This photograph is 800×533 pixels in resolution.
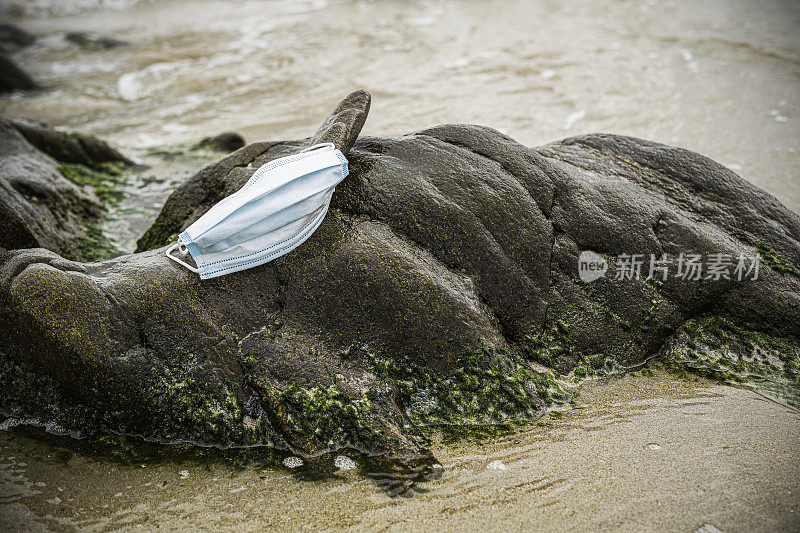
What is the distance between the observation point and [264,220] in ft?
14.2

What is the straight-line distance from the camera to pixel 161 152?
9625mm

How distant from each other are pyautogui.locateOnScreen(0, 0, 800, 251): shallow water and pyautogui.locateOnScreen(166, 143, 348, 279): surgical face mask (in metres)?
2.90

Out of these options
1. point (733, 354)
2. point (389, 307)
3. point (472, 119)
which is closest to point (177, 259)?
point (389, 307)

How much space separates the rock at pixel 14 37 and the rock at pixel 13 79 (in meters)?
4.32

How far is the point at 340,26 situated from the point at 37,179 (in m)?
11.8

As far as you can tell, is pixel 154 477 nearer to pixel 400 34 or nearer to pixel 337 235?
pixel 337 235

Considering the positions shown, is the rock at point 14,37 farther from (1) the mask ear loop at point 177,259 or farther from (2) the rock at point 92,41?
(1) the mask ear loop at point 177,259

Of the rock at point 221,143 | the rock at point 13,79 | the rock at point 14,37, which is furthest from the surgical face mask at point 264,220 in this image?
the rock at point 14,37

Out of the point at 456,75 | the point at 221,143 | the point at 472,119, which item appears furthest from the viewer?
the point at 456,75

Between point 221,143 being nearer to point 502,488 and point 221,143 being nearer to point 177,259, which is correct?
point 177,259
